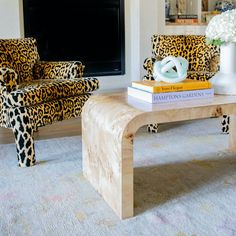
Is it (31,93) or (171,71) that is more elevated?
(171,71)

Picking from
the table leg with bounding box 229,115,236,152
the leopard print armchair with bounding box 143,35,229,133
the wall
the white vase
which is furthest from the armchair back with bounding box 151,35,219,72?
the wall

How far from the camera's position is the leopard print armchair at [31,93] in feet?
7.67

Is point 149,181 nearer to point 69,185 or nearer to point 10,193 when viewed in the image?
point 69,185

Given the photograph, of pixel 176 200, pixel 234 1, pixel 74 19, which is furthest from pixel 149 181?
pixel 234 1

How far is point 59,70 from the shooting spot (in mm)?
3045

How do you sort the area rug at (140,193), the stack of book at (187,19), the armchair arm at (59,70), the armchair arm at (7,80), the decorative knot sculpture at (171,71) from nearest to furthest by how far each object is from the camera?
the area rug at (140,193) → the decorative knot sculpture at (171,71) → the armchair arm at (7,80) → the armchair arm at (59,70) → the stack of book at (187,19)

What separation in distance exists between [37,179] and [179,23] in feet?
13.3

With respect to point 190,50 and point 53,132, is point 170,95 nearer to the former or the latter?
point 53,132

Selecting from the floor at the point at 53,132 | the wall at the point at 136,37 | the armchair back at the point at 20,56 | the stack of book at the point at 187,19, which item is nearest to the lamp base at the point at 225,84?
the floor at the point at 53,132

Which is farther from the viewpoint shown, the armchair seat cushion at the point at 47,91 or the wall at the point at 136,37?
the wall at the point at 136,37

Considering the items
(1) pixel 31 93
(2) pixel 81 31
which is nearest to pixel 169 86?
(1) pixel 31 93

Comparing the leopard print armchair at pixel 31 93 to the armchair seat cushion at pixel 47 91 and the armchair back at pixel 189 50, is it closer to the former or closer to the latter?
the armchair seat cushion at pixel 47 91

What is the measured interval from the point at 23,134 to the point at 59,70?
0.86m

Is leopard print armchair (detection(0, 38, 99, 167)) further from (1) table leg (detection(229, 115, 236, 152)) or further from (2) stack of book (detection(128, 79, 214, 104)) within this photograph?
(1) table leg (detection(229, 115, 236, 152))
